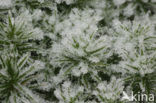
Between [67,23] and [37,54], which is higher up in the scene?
[67,23]

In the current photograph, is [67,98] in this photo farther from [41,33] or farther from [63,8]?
[63,8]

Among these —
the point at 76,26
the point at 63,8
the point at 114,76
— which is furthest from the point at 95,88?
the point at 63,8

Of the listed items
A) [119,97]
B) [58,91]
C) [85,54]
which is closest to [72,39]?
[85,54]

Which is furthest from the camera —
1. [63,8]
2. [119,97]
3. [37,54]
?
[63,8]

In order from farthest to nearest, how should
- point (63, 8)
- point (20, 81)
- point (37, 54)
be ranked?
point (63, 8)
point (37, 54)
point (20, 81)

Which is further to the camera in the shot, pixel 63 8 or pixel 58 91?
pixel 63 8

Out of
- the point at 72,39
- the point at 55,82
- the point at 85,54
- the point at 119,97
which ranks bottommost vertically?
the point at 119,97
